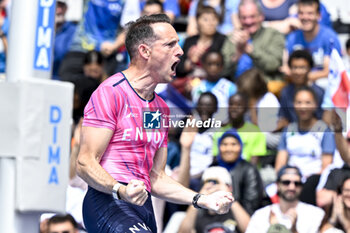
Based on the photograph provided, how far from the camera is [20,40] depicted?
11.9 feet

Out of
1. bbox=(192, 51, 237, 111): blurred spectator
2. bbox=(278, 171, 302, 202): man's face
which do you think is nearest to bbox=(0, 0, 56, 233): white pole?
bbox=(278, 171, 302, 202): man's face

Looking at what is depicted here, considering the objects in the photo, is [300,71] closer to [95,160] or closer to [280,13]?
[280,13]

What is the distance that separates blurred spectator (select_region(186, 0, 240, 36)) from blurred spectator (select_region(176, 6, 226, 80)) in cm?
23

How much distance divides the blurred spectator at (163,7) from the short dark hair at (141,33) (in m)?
5.50

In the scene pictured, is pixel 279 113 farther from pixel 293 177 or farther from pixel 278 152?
pixel 293 177

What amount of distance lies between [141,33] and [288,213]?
3.22 meters

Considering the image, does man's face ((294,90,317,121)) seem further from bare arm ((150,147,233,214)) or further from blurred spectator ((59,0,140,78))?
bare arm ((150,147,233,214))

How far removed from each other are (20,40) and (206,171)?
421 centimetres

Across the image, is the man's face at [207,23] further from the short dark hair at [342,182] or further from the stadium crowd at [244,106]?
the short dark hair at [342,182]

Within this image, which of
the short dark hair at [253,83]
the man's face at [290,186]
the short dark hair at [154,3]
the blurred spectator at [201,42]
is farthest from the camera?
the short dark hair at [154,3]

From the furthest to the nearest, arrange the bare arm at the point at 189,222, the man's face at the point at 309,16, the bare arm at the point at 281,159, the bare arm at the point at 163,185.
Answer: the man's face at the point at 309,16, the bare arm at the point at 281,159, the bare arm at the point at 189,222, the bare arm at the point at 163,185

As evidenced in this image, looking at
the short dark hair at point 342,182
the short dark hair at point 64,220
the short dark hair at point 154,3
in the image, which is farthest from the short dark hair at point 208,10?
the short dark hair at point 64,220

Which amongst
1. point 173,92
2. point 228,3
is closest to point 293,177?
point 173,92

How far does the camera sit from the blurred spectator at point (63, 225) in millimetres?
7355
